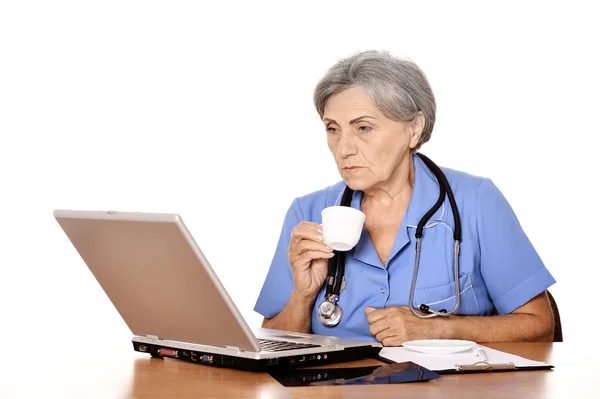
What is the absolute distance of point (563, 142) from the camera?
161 inches

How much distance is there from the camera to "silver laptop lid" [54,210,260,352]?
54.3 inches

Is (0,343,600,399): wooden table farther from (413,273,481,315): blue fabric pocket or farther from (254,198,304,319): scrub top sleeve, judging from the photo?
(254,198,304,319): scrub top sleeve

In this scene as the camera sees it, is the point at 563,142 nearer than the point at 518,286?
No

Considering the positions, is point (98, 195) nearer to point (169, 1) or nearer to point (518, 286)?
point (169, 1)

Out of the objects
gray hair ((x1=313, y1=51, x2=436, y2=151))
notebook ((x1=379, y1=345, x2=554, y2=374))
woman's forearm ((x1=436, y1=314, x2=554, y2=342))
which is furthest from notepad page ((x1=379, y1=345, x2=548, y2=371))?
gray hair ((x1=313, y1=51, x2=436, y2=151))

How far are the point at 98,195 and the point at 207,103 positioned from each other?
0.71 metres


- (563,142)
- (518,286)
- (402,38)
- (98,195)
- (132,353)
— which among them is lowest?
(132,353)

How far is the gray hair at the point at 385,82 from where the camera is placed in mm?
2252

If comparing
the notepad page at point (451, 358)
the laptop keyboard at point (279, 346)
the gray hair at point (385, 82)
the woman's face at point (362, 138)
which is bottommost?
the notepad page at point (451, 358)

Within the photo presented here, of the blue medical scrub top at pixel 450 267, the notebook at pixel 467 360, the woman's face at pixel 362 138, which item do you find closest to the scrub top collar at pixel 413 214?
the blue medical scrub top at pixel 450 267

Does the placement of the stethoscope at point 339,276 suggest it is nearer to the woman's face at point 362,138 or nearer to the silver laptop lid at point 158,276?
the woman's face at point 362,138

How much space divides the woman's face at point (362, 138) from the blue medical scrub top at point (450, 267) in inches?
5.9

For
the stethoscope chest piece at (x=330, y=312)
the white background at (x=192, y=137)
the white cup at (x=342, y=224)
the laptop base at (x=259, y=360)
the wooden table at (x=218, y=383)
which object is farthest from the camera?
the white background at (x=192, y=137)

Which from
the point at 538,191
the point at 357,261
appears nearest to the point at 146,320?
the point at 357,261
